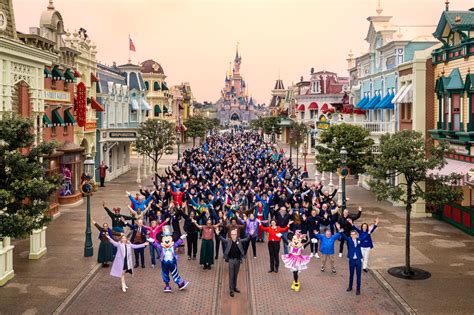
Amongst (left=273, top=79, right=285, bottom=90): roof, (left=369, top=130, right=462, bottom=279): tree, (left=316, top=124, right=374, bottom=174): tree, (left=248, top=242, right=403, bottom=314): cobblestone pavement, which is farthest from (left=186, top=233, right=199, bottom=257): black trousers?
(left=273, top=79, right=285, bottom=90): roof

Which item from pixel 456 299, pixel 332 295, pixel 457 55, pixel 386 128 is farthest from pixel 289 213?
pixel 386 128

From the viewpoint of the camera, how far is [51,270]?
15.2 m

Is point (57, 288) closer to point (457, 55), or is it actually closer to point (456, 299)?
point (456, 299)

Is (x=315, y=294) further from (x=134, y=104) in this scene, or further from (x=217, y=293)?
(x=134, y=104)

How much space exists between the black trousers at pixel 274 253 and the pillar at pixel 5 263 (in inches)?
283

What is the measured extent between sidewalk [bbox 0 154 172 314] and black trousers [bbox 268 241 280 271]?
533 centimetres

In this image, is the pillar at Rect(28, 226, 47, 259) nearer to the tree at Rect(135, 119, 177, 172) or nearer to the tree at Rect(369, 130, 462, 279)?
the tree at Rect(369, 130, 462, 279)

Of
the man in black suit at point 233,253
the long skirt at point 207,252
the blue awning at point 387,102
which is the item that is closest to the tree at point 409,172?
the man in black suit at point 233,253

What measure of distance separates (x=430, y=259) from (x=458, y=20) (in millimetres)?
10065

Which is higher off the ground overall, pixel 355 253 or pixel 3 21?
pixel 3 21

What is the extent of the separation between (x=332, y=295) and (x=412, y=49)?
2112 centimetres

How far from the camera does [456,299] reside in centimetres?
1279

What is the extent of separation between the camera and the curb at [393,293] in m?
12.1

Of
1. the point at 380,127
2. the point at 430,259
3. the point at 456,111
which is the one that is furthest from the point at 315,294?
the point at 380,127
